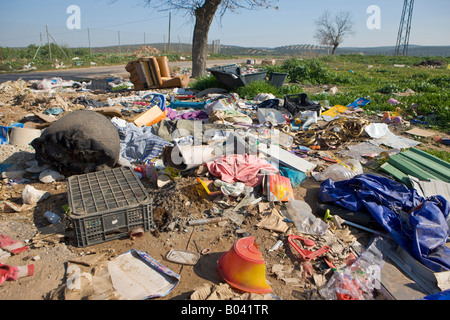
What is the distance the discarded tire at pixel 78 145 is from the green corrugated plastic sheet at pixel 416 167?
3.95m

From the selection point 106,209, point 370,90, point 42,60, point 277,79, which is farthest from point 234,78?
point 42,60

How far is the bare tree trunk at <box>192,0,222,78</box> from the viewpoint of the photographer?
1149 centimetres

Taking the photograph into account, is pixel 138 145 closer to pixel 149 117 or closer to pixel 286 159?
pixel 149 117

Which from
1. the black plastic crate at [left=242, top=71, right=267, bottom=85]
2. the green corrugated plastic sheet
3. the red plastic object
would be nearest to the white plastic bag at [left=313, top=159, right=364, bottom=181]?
the green corrugated plastic sheet

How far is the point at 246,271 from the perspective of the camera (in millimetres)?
2219

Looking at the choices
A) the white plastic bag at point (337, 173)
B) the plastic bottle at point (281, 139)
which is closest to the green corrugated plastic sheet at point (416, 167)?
the white plastic bag at point (337, 173)

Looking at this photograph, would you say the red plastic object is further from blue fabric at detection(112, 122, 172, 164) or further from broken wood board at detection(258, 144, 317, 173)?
blue fabric at detection(112, 122, 172, 164)

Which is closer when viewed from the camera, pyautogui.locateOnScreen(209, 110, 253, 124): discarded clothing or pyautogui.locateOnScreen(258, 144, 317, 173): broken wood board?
pyautogui.locateOnScreen(258, 144, 317, 173): broken wood board

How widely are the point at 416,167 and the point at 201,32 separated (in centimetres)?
1010

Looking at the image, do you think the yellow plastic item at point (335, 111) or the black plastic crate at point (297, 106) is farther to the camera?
the yellow plastic item at point (335, 111)

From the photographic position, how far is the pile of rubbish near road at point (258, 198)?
7.87ft

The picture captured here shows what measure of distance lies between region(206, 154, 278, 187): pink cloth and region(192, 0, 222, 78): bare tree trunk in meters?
9.26

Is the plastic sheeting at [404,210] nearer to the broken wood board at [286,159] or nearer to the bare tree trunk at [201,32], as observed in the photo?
the broken wood board at [286,159]

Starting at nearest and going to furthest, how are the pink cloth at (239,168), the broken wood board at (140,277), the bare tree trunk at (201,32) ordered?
the broken wood board at (140,277)
the pink cloth at (239,168)
the bare tree trunk at (201,32)
